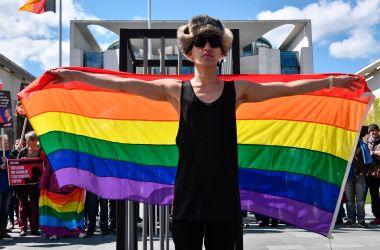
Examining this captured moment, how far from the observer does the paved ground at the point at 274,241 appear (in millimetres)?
6877

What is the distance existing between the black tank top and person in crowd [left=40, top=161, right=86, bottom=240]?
20.1 feet

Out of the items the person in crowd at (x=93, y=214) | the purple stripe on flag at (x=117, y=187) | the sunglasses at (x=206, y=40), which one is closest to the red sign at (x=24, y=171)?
the person in crowd at (x=93, y=214)

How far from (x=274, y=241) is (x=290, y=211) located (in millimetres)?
3834

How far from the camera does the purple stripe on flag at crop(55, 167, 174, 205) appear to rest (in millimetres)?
3660

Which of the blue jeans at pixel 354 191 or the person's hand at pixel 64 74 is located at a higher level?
the person's hand at pixel 64 74

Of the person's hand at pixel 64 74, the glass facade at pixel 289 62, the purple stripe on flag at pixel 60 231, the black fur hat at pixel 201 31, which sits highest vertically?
the glass facade at pixel 289 62

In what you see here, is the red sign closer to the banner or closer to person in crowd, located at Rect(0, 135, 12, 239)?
person in crowd, located at Rect(0, 135, 12, 239)

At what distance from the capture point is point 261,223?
370 inches

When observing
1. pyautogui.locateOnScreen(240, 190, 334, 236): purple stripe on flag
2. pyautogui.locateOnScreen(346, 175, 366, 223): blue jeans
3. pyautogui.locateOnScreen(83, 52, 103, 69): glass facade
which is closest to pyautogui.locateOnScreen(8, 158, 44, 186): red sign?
pyautogui.locateOnScreen(240, 190, 334, 236): purple stripe on flag

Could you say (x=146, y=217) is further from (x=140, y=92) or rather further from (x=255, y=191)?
(x=140, y=92)

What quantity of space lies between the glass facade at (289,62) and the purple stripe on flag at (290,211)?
1944 inches

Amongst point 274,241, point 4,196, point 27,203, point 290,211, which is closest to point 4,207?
point 4,196

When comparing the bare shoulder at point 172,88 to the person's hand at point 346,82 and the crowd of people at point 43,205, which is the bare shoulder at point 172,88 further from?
the crowd of people at point 43,205

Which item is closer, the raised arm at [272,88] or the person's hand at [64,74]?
the raised arm at [272,88]
